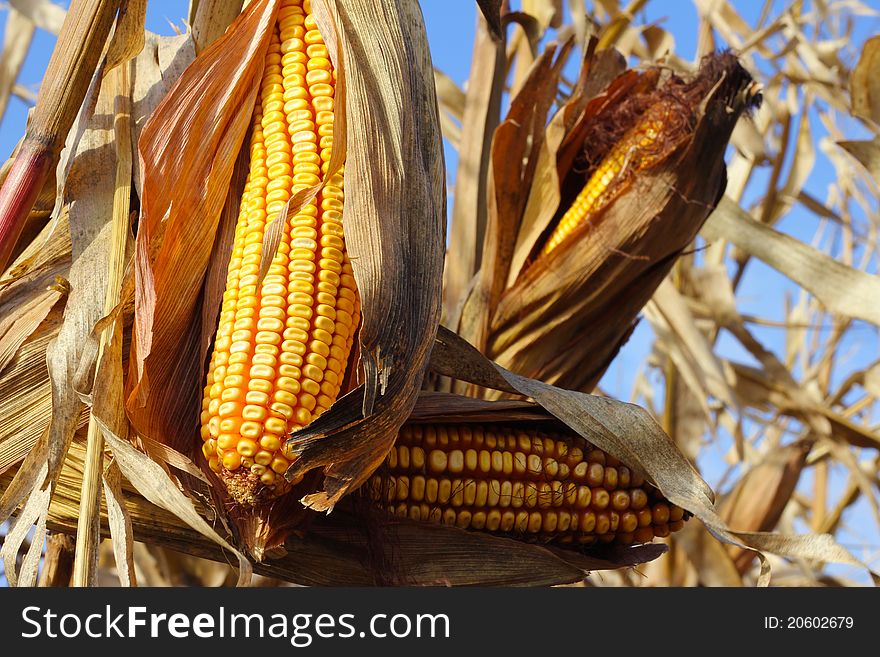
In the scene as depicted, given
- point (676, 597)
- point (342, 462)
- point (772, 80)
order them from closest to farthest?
point (342, 462) < point (676, 597) < point (772, 80)

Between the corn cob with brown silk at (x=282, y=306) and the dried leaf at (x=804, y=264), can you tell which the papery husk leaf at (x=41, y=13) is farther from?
the dried leaf at (x=804, y=264)

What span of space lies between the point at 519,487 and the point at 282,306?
0.32m

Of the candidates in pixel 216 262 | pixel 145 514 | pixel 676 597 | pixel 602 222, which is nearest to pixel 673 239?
pixel 602 222

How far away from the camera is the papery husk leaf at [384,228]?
75 cm

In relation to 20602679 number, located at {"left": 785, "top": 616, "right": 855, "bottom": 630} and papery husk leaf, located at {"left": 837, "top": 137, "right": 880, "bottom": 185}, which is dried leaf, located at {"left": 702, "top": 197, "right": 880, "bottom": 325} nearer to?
papery husk leaf, located at {"left": 837, "top": 137, "right": 880, "bottom": 185}

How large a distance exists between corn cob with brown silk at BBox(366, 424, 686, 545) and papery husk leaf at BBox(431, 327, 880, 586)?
5 centimetres

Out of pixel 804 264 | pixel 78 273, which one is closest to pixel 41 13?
pixel 78 273

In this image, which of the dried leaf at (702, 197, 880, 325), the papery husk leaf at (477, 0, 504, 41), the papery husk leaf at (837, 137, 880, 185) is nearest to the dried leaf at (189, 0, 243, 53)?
the papery husk leaf at (477, 0, 504, 41)

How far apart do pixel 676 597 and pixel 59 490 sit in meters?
0.68

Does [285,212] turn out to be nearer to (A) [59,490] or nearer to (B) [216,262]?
(B) [216,262]

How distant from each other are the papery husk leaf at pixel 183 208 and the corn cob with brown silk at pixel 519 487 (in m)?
0.21

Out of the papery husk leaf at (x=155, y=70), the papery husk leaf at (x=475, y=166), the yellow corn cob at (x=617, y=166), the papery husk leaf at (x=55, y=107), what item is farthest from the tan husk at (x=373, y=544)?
the papery husk leaf at (x=475, y=166)

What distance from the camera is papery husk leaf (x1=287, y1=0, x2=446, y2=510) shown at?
751 millimetres

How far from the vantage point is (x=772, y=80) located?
8.18 ft
